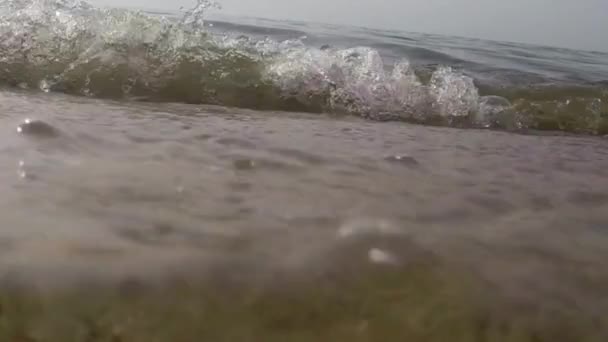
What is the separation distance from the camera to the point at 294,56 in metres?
4.01

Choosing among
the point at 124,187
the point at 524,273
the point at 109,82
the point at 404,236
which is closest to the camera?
the point at 524,273

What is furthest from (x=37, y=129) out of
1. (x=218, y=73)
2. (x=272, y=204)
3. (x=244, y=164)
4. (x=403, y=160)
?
(x=218, y=73)

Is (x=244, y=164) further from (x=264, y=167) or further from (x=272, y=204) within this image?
(x=272, y=204)

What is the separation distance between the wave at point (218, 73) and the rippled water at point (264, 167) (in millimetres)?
12

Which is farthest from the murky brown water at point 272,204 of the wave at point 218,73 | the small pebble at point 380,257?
the wave at point 218,73

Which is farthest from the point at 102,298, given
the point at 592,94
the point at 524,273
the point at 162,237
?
the point at 592,94

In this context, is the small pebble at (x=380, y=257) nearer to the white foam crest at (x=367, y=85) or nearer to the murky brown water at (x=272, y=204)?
the murky brown water at (x=272, y=204)

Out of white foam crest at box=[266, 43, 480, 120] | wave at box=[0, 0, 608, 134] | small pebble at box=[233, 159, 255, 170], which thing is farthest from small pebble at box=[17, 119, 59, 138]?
white foam crest at box=[266, 43, 480, 120]

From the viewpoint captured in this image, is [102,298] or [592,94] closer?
[102,298]

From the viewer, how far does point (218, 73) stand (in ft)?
12.8

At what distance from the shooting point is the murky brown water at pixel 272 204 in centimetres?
107

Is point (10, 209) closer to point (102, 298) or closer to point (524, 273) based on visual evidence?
point (102, 298)

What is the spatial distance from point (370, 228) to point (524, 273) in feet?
1.01

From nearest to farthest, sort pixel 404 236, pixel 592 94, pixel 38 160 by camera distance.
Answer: pixel 404 236, pixel 38 160, pixel 592 94
